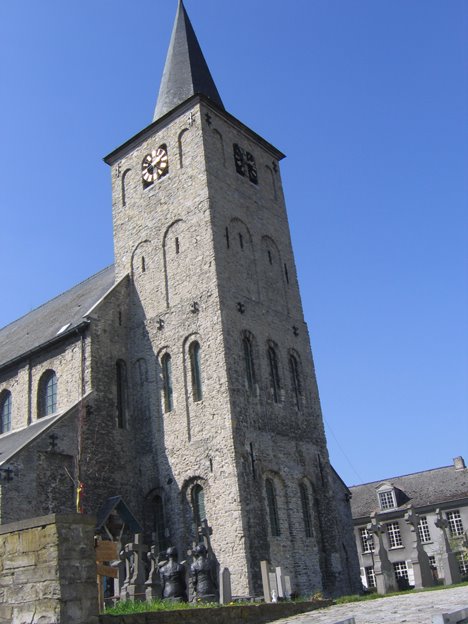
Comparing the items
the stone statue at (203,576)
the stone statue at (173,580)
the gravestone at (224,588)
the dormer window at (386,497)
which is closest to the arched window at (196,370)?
the stone statue at (203,576)

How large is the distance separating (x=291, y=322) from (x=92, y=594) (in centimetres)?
1882

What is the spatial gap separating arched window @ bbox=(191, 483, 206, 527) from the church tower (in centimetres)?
4

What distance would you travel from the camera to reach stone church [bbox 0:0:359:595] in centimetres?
2053

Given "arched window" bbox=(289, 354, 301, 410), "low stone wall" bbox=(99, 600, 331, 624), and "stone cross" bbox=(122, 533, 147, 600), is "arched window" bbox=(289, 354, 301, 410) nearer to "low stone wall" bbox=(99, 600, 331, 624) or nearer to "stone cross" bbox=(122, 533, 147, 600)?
"stone cross" bbox=(122, 533, 147, 600)

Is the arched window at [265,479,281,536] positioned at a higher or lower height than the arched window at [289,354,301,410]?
lower

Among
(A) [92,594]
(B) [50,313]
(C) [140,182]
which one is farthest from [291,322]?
(A) [92,594]

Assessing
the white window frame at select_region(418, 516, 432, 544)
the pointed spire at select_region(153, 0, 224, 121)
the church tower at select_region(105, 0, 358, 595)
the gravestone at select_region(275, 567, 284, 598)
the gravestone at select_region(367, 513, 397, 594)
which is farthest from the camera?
the white window frame at select_region(418, 516, 432, 544)

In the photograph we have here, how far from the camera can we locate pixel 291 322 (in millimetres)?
26047

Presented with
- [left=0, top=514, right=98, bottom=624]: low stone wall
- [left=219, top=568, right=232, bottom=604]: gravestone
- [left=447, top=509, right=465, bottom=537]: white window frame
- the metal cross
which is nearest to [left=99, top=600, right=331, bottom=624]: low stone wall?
[left=0, top=514, right=98, bottom=624]: low stone wall

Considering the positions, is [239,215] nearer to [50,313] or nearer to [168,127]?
[168,127]

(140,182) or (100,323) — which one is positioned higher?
(140,182)

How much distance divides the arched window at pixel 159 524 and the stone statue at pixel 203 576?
6107 mm

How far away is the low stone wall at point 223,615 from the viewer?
9.30 metres

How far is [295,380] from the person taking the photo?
82.5 feet
